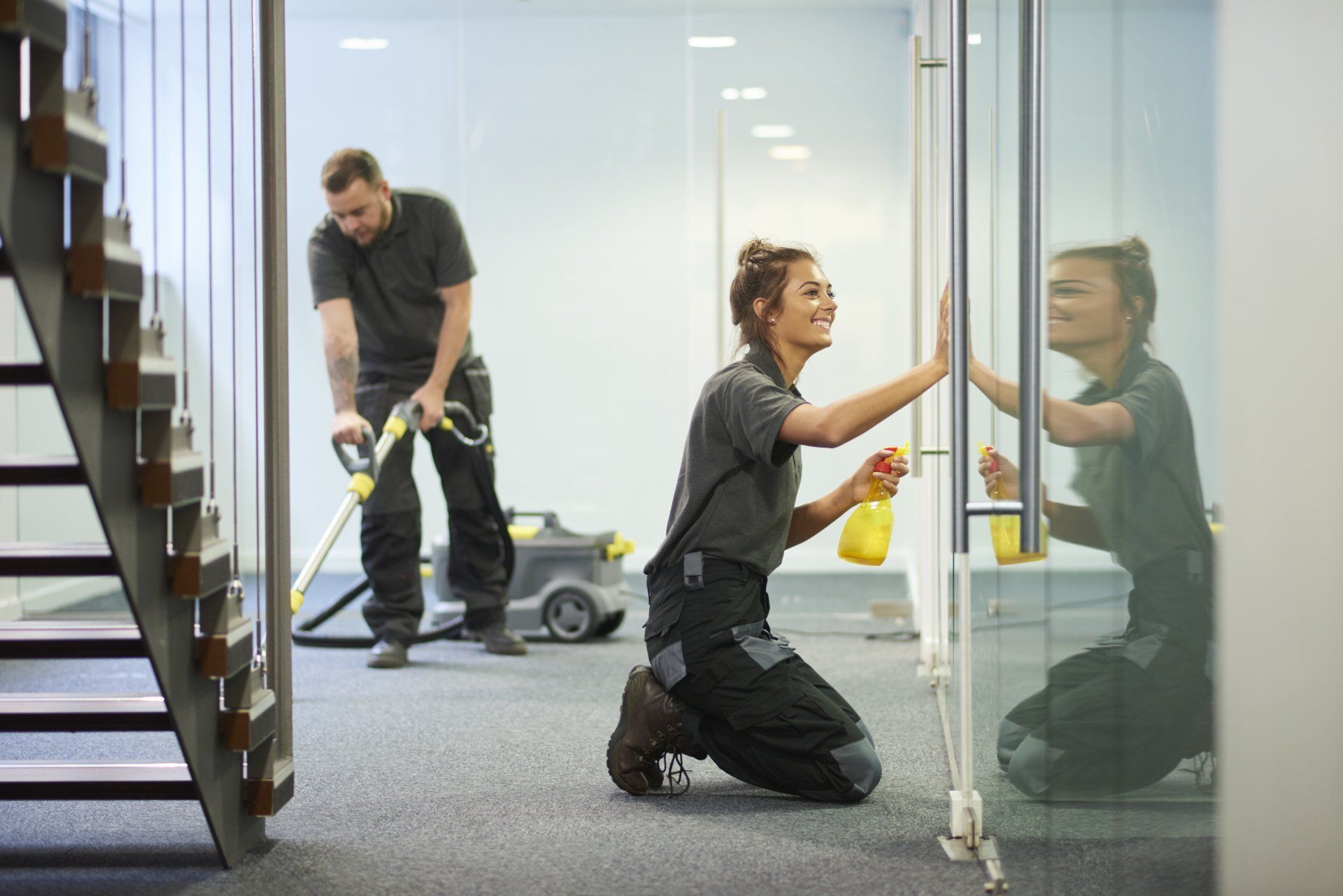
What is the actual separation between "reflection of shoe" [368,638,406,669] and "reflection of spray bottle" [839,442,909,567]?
1748 mm

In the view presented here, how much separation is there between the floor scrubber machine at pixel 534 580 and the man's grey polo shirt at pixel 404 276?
218 millimetres

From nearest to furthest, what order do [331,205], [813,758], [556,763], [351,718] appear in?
1. [813,758]
2. [556,763]
3. [351,718]
4. [331,205]

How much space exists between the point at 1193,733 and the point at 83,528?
457cm

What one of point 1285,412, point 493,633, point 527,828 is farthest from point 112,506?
point 493,633

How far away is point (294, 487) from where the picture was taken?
5.61 meters

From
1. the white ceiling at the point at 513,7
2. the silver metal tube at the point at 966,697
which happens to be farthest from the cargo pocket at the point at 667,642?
the white ceiling at the point at 513,7

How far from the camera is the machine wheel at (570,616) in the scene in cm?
406

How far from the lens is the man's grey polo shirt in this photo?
388 centimetres

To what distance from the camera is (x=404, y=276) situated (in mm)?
3910

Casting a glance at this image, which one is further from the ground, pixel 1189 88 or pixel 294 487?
pixel 1189 88

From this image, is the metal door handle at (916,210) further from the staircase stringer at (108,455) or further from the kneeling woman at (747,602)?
the staircase stringer at (108,455)

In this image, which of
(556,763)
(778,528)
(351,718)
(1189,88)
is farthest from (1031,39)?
(351,718)

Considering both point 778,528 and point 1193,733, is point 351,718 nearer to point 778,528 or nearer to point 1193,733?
point 778,528

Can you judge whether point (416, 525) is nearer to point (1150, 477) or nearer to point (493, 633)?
point (493, 633)
